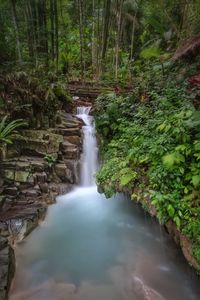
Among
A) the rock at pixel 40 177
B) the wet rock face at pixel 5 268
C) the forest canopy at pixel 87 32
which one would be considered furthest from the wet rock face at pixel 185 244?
the forest canopy at pixel 87 32

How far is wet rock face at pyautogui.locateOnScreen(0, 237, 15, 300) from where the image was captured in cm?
373

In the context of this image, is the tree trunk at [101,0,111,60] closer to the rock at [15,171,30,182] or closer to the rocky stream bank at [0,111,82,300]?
the rocky stream bank at [0,111,82,300]

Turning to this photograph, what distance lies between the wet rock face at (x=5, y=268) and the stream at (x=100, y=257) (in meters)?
0.18

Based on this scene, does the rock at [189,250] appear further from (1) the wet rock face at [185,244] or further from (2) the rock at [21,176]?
(2) the rock at [21,176]

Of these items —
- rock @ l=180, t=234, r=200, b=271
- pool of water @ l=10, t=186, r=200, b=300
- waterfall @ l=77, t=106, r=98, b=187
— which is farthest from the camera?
waterfall @ l=77, t=106, r=98, b=187

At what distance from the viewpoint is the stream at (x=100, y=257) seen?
4.01 m

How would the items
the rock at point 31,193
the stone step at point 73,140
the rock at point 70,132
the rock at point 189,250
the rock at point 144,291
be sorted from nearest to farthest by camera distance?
1. the rock at point 189,250
2. the rock at point 144,291
3. the rock at point 31,193
4. the stone step at point 73,140
5. the rock at point 70,132

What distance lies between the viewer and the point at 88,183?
269 inches

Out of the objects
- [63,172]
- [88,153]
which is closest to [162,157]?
[63,172]

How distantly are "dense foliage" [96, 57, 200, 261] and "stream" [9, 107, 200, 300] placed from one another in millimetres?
1044

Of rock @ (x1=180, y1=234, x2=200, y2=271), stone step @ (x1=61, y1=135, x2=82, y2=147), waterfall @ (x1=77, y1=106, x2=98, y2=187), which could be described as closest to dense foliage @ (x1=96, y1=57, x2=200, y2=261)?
rock @ (x1=180, y1=234, x2=200, y2=271)

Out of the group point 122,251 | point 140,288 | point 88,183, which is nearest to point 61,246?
point 122,251

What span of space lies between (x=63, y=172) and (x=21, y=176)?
105 centimetres

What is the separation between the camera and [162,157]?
384cm
